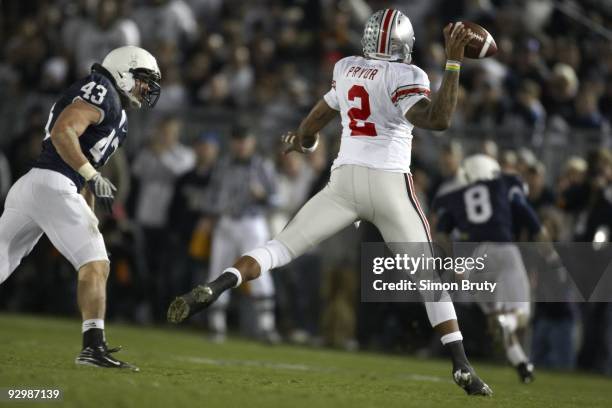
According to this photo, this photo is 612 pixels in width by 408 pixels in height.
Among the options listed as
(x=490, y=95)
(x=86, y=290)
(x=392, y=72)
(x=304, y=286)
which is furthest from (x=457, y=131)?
(x=86, y=290)

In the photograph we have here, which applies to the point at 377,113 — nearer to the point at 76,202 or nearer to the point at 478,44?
the point at 478,44

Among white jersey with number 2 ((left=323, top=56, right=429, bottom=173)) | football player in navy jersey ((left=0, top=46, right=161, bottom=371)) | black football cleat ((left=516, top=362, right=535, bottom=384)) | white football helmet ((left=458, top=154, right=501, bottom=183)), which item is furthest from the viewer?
white football helmet ((left=458, top=154, right=501, bottom=183))

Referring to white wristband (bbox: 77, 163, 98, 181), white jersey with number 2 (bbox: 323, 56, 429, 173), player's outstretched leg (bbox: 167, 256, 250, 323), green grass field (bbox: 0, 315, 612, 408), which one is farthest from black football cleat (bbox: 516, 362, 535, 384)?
white wristband (bbox: 77, 163, 98, 181)

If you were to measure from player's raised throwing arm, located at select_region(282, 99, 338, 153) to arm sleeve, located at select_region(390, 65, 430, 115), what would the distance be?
756 mm

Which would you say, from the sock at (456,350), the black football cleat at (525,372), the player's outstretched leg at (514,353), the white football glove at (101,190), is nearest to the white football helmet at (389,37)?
the sock at (456,350)

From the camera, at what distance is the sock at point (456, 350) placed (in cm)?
662

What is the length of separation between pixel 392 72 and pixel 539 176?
16.5ft

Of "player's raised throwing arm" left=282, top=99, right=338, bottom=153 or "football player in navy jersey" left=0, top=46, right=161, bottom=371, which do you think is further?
"player's raised throwing arm" left=282, top=99, right=338, bottom=153

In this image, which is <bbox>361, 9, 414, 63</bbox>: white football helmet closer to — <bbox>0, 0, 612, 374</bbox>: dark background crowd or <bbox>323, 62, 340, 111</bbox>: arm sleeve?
<bbox>323, 62, 340, 111</bbox>: arm sleeve

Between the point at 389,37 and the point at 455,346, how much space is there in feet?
6.40

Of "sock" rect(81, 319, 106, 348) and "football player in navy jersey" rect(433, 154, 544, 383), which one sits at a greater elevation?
"football player in navy jersey" rect(433, 154, 544, 383)

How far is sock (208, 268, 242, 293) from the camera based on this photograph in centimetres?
661

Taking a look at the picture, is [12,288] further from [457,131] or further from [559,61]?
[559,61]

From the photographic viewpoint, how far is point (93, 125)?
6.81m
